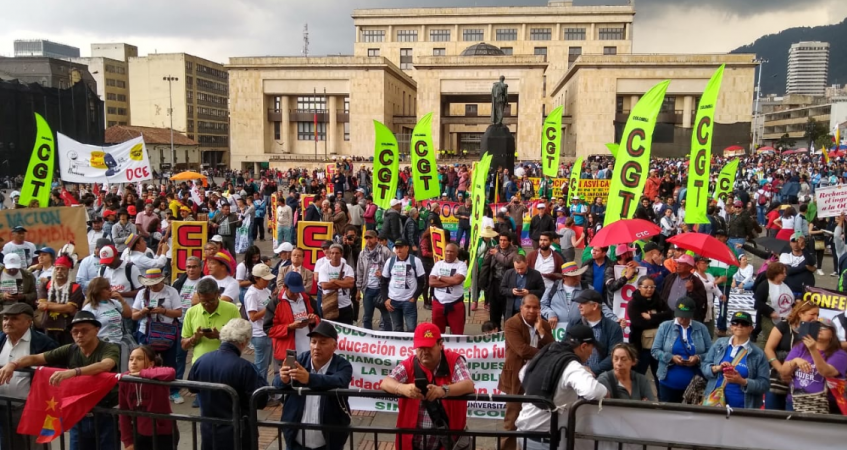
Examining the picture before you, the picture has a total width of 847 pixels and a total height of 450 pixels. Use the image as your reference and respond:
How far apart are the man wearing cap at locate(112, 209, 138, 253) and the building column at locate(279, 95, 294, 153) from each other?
175 ft

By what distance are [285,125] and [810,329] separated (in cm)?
6164

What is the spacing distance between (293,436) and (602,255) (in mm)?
4902

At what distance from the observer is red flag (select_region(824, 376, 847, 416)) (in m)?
4.68

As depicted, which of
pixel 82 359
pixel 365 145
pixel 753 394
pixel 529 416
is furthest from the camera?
pixel 365 145

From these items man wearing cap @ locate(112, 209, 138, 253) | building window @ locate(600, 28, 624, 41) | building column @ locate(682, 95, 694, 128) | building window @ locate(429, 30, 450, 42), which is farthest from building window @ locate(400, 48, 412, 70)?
man wearing cap @ locate(112, 209, 138, 253)

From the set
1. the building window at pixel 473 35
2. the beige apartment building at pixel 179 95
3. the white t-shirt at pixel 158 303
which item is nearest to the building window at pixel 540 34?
the building window at pixel 473 35

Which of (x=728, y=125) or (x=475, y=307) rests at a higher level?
(x=728, y=125)

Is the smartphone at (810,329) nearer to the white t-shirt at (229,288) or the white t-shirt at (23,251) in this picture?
the white t-shirt at (229,288)

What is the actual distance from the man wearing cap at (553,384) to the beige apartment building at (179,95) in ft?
290

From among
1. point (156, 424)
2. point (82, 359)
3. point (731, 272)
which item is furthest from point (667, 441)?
point (731, 272)

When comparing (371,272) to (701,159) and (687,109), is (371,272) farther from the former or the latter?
(687,109)

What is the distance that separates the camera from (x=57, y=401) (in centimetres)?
405

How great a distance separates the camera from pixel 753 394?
15.5ft

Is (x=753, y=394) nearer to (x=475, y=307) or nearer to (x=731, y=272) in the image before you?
(x=731, y=272)
